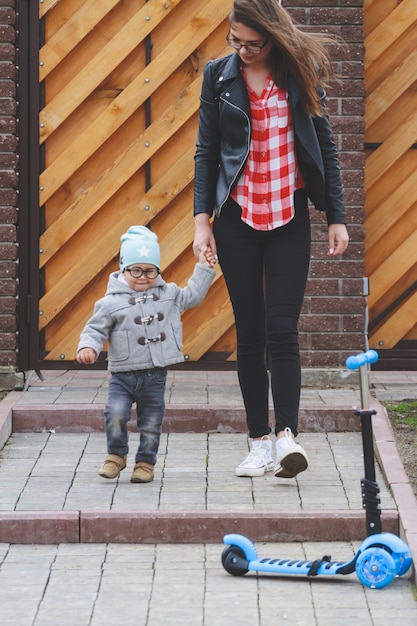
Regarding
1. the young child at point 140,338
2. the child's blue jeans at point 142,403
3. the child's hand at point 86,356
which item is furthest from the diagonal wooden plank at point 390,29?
the child's hand at point 86,356

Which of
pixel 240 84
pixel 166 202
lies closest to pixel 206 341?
pixel 166 202

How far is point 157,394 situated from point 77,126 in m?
2.67

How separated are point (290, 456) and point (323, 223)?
9.01 ft

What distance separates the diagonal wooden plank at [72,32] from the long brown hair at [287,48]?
8.59 ft

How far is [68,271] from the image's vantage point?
27.0 ft

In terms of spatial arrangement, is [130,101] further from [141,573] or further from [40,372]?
[141,573]

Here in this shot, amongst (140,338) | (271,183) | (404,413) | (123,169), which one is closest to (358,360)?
(271,183)

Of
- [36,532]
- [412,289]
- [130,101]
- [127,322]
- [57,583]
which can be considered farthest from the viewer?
[412,289]

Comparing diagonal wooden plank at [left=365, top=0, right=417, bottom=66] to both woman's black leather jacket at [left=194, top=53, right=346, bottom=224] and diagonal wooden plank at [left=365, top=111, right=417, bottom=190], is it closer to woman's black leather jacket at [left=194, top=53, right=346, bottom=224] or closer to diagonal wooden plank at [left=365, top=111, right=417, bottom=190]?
diagonal wooden plank at [left=365, top=111, right=417, bottom=190]

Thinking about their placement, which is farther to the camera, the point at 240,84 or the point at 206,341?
the point at 206,341

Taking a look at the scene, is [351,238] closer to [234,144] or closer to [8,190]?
[8,190]

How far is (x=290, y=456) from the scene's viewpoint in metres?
5.53

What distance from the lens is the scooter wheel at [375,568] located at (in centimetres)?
459

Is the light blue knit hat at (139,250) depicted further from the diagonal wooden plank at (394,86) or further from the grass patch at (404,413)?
the diagonal wooden plank at (394,86)
